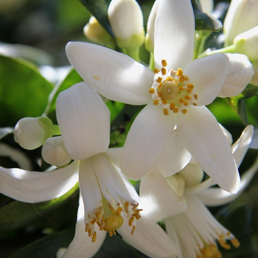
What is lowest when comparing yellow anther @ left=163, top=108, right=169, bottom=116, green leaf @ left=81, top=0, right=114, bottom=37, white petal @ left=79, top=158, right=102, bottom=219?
white petal @ left=79, top=158, right=102, bottom=219

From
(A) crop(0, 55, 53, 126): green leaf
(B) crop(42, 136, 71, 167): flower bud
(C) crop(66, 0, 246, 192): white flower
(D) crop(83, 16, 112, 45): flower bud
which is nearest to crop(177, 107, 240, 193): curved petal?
(C) crop(66, 0, 246, 192): white flower

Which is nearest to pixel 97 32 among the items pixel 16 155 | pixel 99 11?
pixel 99 11

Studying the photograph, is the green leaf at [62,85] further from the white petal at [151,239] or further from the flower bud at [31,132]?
the white petal at [151,239]

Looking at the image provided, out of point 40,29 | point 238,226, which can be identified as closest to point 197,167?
point 238,226

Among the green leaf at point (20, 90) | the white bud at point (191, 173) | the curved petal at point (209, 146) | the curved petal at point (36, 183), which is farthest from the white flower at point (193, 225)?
the green leaf at point (20, 90)

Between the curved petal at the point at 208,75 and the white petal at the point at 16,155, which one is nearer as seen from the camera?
the curved petal at the point at 208,75

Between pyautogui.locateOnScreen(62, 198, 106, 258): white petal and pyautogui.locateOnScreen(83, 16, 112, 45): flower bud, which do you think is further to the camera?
pyautogui.locateOnScreen(83, 16, 112, 45): flower bud

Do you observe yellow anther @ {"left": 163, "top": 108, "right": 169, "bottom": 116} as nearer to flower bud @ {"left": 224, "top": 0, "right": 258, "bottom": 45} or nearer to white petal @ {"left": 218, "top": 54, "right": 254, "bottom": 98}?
white petal @ {"left": 218, "top": 54, "right": 254, "bottom": 98}

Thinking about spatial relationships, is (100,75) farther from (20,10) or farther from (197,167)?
(20,10)
